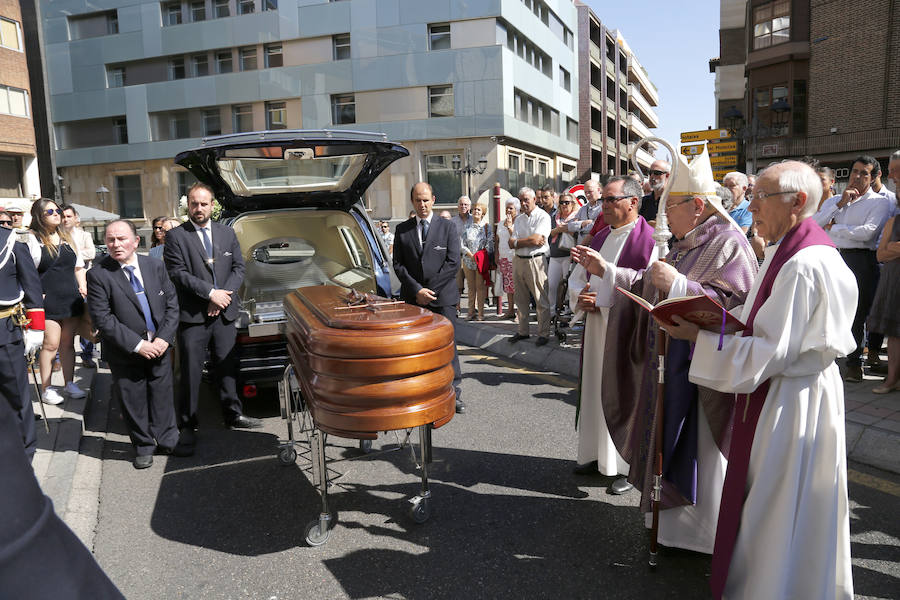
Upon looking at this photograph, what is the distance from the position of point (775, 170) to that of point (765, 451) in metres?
1.11

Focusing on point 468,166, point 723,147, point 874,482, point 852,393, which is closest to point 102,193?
point 468,166

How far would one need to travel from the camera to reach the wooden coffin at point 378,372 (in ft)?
10.2

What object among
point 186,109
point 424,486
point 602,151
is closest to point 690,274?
point 424,486

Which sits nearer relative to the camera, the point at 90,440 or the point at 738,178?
the point at 90,440

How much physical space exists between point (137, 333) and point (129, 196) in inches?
1454

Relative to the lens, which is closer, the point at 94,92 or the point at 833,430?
the point at 833,430

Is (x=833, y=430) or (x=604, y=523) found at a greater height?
(x=833, y=430)

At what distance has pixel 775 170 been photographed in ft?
8.15

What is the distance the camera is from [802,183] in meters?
2.44

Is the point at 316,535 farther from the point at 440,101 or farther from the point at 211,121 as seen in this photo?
the point at 211,121

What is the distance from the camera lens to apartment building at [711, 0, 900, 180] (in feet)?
76.0

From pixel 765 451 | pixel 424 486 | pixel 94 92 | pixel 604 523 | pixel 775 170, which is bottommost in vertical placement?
pixel 604 523

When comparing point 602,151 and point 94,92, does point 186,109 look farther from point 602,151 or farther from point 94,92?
point 602,151

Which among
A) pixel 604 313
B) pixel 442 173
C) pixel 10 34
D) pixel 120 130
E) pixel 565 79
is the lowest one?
pixel 604 313
